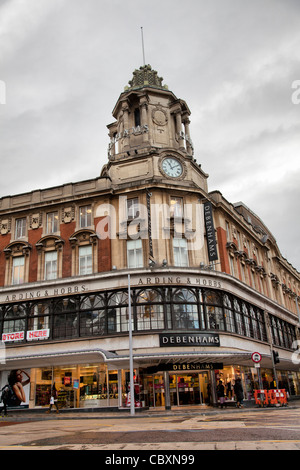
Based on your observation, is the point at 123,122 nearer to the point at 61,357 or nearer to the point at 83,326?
the point at 83,326

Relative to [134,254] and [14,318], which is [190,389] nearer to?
[134,254]

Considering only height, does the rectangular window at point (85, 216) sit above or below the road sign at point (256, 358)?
above

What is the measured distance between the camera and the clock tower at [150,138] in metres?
35.8

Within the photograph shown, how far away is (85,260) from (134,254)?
4.21 metres

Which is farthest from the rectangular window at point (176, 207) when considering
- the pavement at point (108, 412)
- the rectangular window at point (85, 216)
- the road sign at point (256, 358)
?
the pavement at point (108, 412)

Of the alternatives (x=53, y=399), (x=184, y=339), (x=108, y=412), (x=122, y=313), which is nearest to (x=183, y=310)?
(x=184, y=339)

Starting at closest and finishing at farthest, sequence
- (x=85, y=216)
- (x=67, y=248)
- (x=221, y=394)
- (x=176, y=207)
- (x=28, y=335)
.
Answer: (x=221, y=394), (x=28, y=335), (x=176, y=207), (x=67, y=248), (x=85, y=216)

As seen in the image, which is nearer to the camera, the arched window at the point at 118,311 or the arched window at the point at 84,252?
the arched window at the point at 118,311

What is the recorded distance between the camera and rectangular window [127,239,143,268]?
3259 cm

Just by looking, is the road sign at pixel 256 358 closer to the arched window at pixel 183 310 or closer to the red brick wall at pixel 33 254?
the arched window at pixel 183 310

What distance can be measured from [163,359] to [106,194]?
1435 centimetres

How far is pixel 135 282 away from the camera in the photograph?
30.5m

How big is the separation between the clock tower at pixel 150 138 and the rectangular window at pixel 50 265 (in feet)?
26.7
